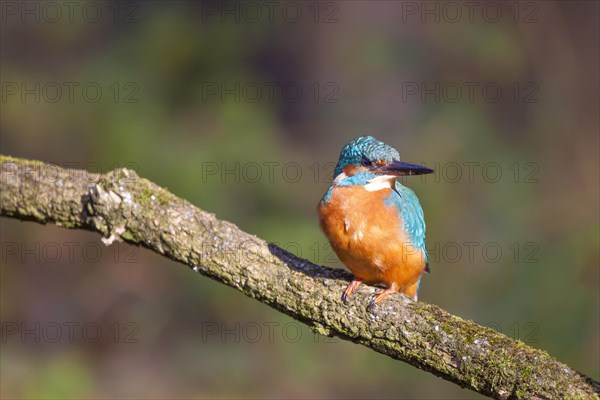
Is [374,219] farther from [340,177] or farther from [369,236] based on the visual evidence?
[340,177]

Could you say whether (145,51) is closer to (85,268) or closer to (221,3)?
(221,3)

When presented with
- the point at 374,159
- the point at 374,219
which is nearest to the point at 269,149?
the point at 374,159

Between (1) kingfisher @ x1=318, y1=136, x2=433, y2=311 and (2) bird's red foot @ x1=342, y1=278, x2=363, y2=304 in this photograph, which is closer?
(2) bird's red foot @ x1=342, y1=278, x2=363, y2=304

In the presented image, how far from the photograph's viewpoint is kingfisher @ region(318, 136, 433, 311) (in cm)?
323

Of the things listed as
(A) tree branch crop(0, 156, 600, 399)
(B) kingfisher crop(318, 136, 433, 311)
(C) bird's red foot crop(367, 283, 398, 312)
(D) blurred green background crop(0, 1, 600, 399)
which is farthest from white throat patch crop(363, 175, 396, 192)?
(D) blurred green background crop(0, 1, 600, 399)

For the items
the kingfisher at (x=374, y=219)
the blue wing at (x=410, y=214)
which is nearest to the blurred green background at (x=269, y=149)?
the blue wing at (x=410, y=214)

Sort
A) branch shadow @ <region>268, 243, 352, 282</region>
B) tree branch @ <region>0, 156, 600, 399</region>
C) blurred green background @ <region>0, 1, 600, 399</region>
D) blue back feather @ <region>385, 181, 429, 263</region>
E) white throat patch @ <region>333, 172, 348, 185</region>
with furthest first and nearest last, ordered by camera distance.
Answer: blurred green background @ <region>0, 1, 600, 399</region>, white throat patch @ <region>333, 172, 348, 185</region>, blue back feather @ <region>385, 181, 429, 263</region>, branch shadow @ <region>268, 243, 352, 282</region>, tree branch @ <region>0, 156, 600, 399</region>

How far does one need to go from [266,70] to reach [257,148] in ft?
4.10

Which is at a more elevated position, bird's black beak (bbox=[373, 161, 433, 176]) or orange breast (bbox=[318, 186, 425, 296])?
bird's black beak (bbox=[373, 161, 433, 176])

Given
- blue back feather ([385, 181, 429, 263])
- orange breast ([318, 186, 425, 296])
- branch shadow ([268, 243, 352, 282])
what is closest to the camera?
branch shadow ([268, 243, 352, 282])

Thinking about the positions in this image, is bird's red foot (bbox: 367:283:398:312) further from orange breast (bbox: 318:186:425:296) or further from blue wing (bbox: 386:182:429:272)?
blue wing (bbox: 386:182:429:272)

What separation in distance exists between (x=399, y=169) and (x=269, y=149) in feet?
13.9

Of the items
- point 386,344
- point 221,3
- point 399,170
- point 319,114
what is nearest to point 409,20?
point 319,114

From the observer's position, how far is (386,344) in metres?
2.67
